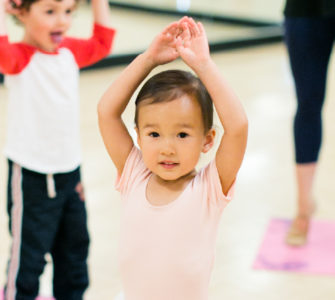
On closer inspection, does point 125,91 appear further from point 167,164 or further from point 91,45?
point 91,45

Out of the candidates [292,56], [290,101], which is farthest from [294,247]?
[290,101]

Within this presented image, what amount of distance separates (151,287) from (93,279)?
3.08ft

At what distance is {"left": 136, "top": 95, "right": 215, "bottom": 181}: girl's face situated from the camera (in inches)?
45.0

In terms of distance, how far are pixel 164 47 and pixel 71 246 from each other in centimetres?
76

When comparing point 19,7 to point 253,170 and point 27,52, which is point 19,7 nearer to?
point 27,52

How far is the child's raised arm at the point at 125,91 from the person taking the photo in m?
1.15

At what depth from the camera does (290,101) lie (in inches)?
157

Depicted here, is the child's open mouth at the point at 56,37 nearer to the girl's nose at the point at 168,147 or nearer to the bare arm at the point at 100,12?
the bare arm at the point at 100,12

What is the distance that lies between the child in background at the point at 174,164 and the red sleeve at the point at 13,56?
0.39m

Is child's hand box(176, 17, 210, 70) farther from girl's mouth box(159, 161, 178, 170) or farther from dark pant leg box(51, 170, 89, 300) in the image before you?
dark pant leg box(51, 170, 89, 300)

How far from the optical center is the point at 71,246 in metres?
1.73

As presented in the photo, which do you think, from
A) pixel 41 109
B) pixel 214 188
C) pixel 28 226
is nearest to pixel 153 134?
pixel 214 188

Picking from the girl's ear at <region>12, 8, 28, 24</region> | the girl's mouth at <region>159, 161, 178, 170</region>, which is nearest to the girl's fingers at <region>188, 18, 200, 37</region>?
the girl's mouth at <region>159, 161, 178, 170</region>

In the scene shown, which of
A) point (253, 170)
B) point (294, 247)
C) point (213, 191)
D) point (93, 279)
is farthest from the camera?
point (253, 170)
